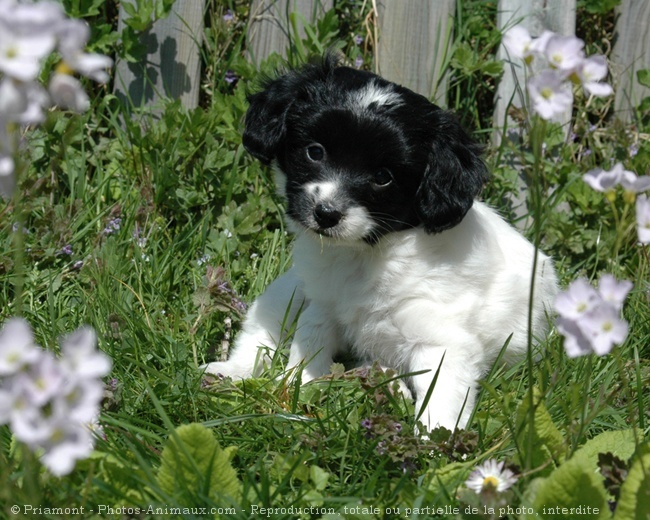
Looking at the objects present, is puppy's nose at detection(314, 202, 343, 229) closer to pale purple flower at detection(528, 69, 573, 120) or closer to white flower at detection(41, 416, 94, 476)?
pale purple flower at detection(528, 69, 573, 120)

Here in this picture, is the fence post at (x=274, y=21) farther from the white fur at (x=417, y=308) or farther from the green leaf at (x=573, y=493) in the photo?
the green leaf at (x=573, y=493)

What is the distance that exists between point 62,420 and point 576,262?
3344 mm

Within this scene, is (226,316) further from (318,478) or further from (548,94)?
(548,94)

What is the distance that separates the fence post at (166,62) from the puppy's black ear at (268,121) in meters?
1.20

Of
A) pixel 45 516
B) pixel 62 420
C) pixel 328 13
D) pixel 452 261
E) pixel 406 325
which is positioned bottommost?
pixel 45 516

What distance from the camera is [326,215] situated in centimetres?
273

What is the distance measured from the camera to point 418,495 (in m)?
1.94

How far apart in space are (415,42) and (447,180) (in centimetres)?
165

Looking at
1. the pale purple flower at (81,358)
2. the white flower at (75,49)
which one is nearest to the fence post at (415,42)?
the white flower at (75,49)

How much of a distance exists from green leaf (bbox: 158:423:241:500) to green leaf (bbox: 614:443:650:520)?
0.84 m

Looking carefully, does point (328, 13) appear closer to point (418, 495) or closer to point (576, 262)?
point (576, 262)

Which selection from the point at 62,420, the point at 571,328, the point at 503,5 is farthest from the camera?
the point at 503,5

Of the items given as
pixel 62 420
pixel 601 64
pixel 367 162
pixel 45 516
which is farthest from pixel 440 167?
pixel 62 420

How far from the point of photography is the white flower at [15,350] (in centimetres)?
115
